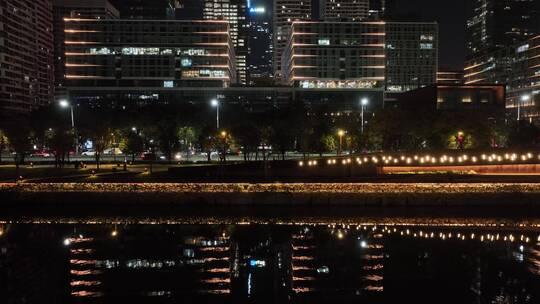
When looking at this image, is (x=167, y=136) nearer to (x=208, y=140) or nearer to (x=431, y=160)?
(x=208, y=140)

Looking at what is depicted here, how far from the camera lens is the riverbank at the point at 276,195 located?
4784 centimetres

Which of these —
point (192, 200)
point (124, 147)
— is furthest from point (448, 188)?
A: point (124, 147)

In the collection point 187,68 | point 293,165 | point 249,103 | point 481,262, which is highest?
point 187,68

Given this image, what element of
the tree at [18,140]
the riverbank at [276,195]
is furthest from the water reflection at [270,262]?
the tree at [18,140]

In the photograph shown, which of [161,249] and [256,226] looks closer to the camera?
[161,249]

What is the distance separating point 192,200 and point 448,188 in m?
23.4

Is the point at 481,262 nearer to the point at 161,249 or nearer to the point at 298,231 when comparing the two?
the point at 298,231

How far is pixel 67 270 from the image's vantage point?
99.7 feet

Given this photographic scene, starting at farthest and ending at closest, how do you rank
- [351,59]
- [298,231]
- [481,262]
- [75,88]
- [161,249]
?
1. [351,59]
2. [75,88]
3. [298,231]
4. [161,249]
5. [481,262]

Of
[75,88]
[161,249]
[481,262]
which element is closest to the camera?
[481,262]

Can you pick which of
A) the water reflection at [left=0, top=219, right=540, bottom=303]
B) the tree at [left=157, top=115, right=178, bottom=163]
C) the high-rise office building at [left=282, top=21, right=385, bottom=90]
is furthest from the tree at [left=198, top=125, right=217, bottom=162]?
the high-rise office building at [left=282, top=21, right=385, bottom=90]

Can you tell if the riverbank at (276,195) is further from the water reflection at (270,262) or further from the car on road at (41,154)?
the car on road at (41,154)

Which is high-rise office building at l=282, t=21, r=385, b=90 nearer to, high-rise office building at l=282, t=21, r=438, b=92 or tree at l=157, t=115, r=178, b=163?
high-rise office building at l=282, t=21, r=438, b=92

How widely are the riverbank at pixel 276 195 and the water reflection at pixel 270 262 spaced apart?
17.6 ft
